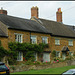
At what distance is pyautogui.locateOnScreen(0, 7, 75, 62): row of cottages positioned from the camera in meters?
32.0

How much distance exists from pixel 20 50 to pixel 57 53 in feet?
36.7

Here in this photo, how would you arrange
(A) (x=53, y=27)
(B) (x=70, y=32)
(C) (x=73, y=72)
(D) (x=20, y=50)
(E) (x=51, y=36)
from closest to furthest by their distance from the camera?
(C) (x=73, y=72) < (D) (x=20, y=50) < (E) (x=51, y=36) < (A) (x=53, y=27) < (B) (x=70, y=32)

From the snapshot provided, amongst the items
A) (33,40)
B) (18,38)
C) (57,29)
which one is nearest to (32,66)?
(18,38)

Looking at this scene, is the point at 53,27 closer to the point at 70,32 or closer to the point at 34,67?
the point at 70,32

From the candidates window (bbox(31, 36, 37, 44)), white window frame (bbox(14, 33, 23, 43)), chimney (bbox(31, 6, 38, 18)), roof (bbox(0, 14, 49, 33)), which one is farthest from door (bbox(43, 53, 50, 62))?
chimney (bbox(31, 6, 38, 18))

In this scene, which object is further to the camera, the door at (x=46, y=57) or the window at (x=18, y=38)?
the door at (x=46, y=57)

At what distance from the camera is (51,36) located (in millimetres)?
39938

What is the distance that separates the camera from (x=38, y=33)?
3653cm

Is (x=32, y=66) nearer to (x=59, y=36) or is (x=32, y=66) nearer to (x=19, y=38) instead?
(x=19, y=38)

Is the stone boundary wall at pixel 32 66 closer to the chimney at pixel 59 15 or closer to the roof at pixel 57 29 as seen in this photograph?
the roof at pixel 57 29

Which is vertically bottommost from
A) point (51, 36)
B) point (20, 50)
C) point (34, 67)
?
point (34, 67)

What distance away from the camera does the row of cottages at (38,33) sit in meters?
32.0

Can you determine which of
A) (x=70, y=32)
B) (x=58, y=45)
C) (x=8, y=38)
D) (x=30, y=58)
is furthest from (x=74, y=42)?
(x=8, y=38)

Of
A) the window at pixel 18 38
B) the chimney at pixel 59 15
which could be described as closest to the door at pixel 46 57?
the window at pixel 18 38
